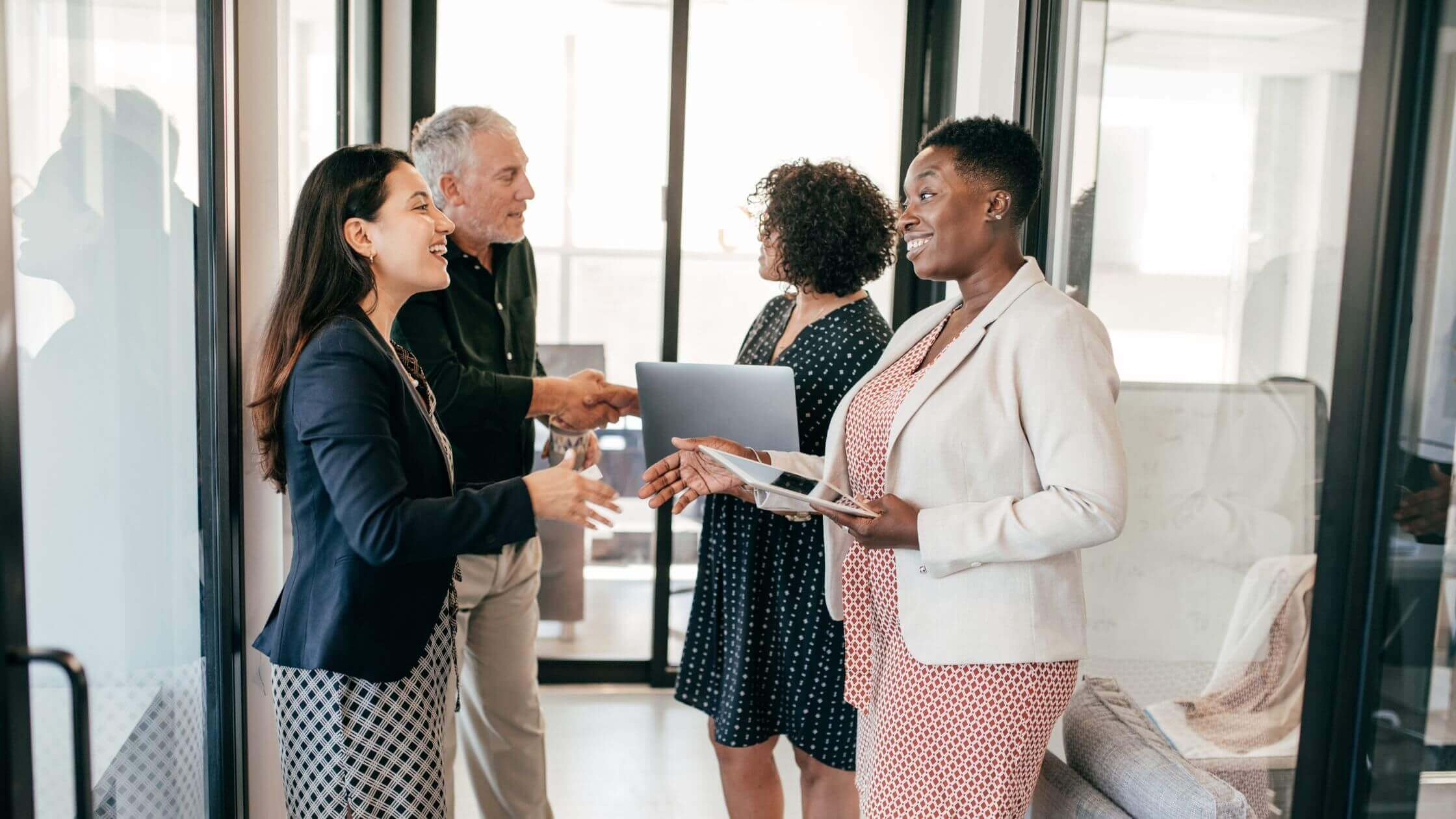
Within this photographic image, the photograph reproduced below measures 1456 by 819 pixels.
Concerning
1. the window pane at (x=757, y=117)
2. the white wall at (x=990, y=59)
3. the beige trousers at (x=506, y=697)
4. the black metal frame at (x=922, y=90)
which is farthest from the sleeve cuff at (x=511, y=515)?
the window pane at (x=757, y=117)

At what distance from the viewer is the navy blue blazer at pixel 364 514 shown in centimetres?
143

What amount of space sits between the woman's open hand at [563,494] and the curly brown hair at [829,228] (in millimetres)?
750

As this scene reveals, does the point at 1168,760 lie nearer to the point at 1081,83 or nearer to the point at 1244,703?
the point at 1244,703

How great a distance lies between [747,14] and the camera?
3.55 meters

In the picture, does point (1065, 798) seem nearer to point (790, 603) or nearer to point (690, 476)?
point (790, 603)

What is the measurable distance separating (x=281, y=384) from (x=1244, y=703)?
1.61m

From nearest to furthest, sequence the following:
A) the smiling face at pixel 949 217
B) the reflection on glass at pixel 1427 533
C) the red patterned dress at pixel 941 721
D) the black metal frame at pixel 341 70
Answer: the reflection on glass at pixel 1427 533
the red patterned dress at pixel 941 721
the smiling face at pixel 949 217
the black metal frame at pixel 341 70

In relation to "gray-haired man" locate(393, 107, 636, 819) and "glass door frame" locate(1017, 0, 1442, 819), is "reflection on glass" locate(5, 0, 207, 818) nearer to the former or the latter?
"gray-haired man" locate(393, 107, 636, 819)

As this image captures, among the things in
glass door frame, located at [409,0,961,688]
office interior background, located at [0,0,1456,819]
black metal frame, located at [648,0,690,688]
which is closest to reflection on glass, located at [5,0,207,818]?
office interior background, located at [0,0,1456,819]

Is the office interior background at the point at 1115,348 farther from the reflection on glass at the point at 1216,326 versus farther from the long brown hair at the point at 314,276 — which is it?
the long brown hair at the point at 314,276

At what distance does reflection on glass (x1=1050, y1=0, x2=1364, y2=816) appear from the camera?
1552 mm

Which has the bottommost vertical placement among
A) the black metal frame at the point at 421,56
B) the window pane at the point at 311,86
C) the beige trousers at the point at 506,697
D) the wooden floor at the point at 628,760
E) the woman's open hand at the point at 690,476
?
the wooden floor at the point at 628,760

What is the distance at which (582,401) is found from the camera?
2467 millimetres

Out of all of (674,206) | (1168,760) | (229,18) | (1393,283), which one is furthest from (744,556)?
(674,206)
